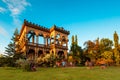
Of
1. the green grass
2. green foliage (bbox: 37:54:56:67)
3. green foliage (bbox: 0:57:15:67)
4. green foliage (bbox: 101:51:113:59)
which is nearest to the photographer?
the green grass

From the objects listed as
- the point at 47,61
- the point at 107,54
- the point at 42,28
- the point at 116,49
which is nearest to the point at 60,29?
the point at 42,28

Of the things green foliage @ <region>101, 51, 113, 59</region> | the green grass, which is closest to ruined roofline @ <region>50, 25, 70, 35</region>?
green foliage @ <region>101, 51, 113, 59</region>

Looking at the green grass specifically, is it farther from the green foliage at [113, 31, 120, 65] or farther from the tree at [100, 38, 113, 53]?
the tree at [100, 38, 113, 53]

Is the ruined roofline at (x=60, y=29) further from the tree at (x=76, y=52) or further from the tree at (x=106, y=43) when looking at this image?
the tree at (x=106, y=43)

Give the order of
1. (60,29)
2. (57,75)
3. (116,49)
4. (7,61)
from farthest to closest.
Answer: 1. (116,49)
2. (60,29)
3. (7,61)
4. (57,75)

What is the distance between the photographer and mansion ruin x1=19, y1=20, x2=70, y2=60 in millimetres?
43312

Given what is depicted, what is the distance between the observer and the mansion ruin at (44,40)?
142ft

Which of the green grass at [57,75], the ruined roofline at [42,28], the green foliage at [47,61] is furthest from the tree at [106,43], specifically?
the green grass at [57,75]

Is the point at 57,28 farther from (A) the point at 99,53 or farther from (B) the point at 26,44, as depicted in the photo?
(A) the point at 99,53

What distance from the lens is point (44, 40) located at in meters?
48.0

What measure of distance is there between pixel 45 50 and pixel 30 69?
76.0 ft

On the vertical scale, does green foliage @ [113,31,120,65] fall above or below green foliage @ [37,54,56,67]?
above

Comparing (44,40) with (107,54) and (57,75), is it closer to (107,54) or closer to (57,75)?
(107,54)

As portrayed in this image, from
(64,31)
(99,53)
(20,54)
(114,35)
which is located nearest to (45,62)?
(20,54)
